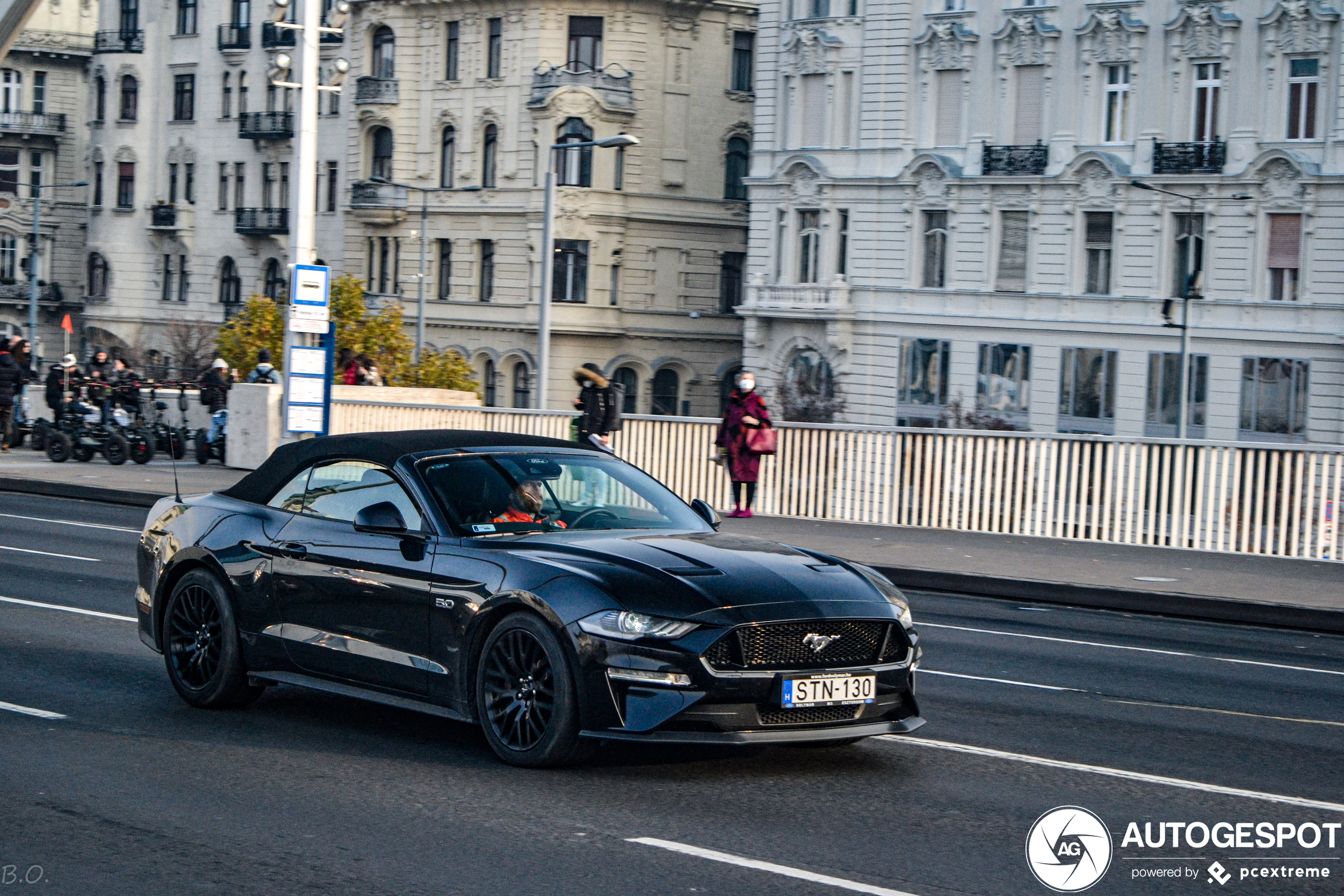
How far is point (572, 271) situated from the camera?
65250 millimetres

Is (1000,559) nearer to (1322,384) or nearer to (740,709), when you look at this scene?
(740,709)

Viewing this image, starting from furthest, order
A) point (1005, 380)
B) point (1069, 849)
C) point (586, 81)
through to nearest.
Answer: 1. point (586, 81)
2. point (1005, 380)
3. point (1069, 849)

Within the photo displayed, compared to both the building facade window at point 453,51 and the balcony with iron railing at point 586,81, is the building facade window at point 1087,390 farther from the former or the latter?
the building facade window at point 453,51

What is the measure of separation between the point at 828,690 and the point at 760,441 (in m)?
15.2

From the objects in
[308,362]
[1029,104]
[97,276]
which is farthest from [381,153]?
[308,362]

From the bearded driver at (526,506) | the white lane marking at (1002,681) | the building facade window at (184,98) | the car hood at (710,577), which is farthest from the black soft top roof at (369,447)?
the building facade window at (184,98)

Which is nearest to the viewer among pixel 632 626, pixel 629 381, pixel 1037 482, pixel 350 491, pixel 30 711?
pixel 632 626

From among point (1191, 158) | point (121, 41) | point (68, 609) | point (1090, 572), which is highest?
point (121, 41)

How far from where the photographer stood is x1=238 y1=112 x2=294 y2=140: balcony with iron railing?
72.4 meters

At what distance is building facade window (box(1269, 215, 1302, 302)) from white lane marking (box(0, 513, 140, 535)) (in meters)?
36.0

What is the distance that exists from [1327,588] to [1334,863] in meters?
11.0

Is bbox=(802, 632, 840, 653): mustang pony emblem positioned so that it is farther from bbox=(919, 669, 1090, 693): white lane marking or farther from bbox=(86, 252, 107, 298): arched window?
bbox=(86, 252, 107, 298): arched window

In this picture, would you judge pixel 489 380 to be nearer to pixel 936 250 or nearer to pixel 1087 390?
pixel 936 250

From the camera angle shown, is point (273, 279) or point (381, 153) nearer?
point (381, 153)
